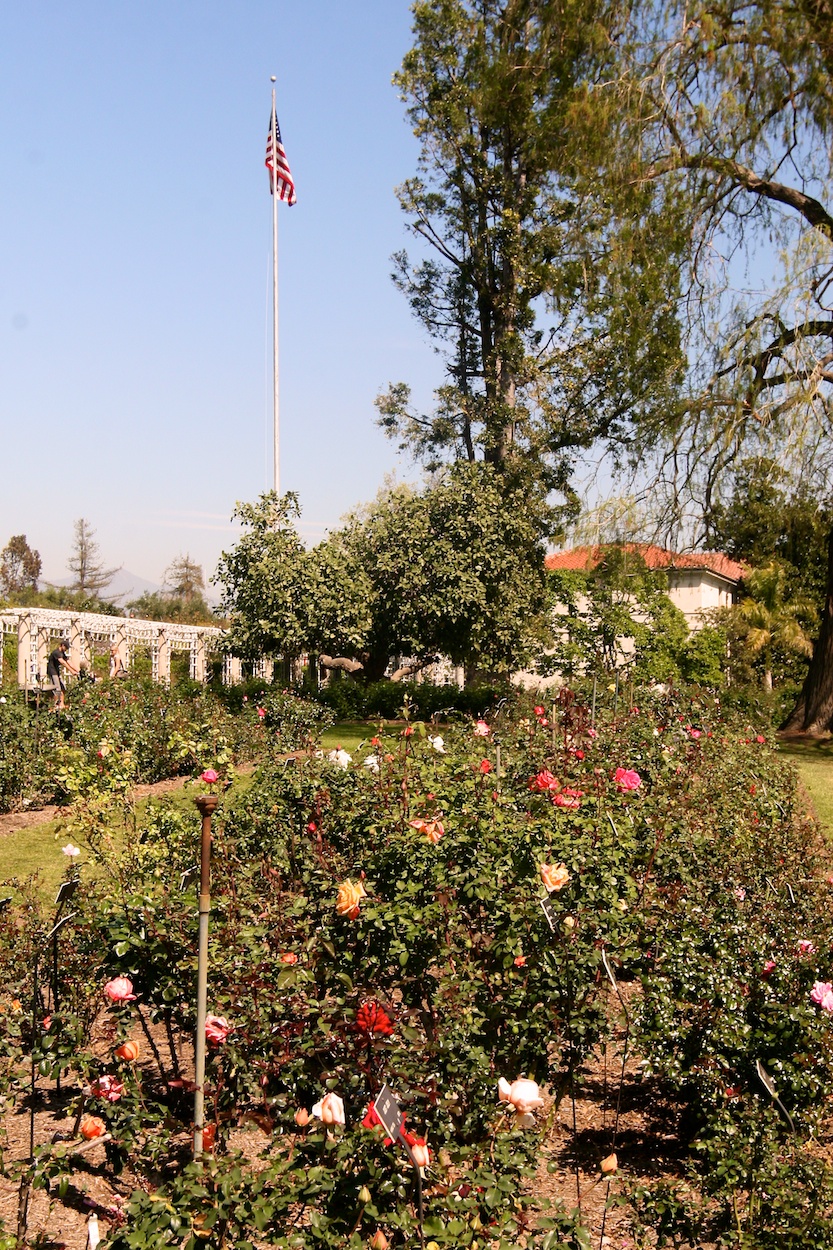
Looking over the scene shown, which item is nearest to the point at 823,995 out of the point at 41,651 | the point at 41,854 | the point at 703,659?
the point at 41,854

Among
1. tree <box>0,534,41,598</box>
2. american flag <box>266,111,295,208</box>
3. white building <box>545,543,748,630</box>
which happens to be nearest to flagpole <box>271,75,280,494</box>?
american flag <box>266,111,295,208</box>

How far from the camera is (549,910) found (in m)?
3.11

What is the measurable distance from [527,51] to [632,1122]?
17.4 meters

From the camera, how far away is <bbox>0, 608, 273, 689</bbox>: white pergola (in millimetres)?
19266

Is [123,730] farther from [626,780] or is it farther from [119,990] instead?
[119,990]

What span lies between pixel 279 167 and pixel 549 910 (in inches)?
800

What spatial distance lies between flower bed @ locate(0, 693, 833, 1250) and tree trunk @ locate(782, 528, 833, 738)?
1313cm

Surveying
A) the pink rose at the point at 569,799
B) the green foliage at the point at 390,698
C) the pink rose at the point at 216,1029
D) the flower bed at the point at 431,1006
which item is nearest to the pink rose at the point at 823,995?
the flower bed at the point at 431,1006

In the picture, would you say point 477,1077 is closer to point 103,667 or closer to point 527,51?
point 103,667

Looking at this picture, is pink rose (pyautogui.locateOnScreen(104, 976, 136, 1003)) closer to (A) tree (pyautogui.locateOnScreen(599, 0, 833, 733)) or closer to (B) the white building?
(A) tree (pyautogui.locateOnScreen(599, 0, 833, 733))

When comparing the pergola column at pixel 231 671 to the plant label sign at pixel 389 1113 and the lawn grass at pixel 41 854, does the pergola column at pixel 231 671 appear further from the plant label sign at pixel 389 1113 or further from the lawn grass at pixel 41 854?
the plant label sign at pixel 389 1113

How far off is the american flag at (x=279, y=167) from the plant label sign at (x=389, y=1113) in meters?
21.1

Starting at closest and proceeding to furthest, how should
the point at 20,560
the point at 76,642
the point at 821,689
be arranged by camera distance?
the point at 821,689 < the point at 76,642 < the point at 20,560

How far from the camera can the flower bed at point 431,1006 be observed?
84.5 inches
